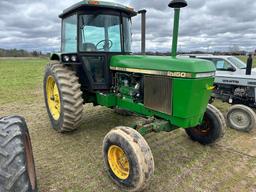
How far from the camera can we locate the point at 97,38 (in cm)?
435

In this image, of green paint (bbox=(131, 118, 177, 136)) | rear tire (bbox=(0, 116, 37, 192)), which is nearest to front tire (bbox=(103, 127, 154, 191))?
green paint (bbox=(131, 118, 177, 136))

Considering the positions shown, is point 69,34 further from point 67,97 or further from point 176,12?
point 176,12

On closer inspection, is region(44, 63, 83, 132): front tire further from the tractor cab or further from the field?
the field

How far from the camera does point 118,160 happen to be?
10.6ft

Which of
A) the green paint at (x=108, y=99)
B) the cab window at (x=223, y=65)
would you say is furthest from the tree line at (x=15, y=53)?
the green paint at (x=108, y=99)

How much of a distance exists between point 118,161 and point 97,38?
2308 millimetres

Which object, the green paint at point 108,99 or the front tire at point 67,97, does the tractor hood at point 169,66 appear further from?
the front tire at point 67,97

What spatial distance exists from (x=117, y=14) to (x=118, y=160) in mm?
2672

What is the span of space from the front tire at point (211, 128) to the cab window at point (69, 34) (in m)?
2.74

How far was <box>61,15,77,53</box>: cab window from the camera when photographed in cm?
444

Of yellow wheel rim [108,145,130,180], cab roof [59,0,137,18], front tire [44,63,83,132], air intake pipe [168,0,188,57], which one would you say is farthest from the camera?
front tire [44,63,83,132]

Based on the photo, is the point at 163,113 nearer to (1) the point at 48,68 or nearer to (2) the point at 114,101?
(2) the point at 114,101

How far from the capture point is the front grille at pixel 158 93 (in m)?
3.31

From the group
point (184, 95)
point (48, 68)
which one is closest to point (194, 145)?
point (184, 95)
